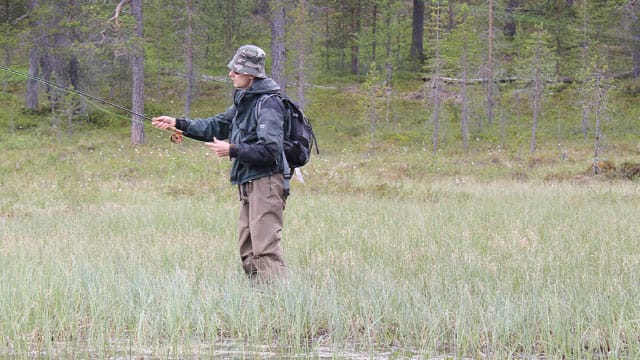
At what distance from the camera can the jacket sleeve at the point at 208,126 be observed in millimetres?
6137

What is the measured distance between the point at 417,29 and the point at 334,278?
32.6m

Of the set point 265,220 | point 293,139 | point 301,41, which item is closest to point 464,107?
point 301,41

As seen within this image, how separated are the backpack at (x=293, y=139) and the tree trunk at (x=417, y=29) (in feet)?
106

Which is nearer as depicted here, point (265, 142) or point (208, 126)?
point (265, 142)

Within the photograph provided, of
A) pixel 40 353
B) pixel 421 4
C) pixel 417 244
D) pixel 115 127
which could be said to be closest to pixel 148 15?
pixel 115 127

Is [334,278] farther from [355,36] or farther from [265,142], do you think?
[355,36]

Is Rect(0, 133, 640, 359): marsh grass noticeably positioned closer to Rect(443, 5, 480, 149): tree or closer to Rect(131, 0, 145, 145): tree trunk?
Rect(131, 0, 145, 145): tree trunk

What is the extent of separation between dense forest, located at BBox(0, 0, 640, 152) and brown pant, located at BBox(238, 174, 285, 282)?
17.8m

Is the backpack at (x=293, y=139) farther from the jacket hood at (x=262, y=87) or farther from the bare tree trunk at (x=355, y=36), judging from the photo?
the bare tree trunk at (x=355, y=36)

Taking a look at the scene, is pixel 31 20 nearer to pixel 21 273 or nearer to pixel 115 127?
pixel 115 127

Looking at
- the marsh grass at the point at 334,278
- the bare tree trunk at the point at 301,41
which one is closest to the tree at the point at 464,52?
the bare tree trunk at the point at 301,41

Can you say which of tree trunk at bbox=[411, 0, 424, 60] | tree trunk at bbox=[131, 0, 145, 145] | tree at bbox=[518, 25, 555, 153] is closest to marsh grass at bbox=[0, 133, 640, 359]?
tree trunk at bbox=[131, 0, 145, 145]

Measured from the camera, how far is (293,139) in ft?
19.4

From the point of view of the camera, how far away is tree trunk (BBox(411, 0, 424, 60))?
36844 mm
